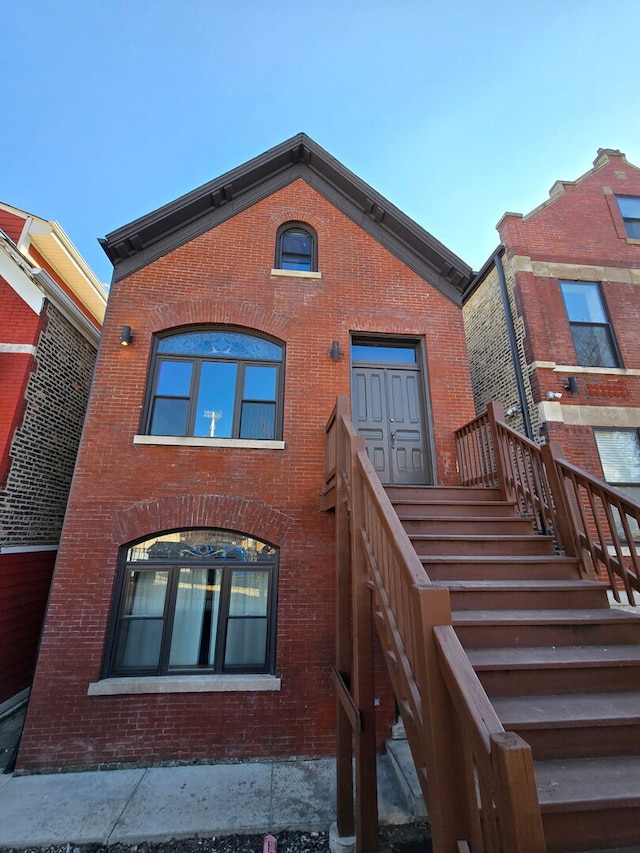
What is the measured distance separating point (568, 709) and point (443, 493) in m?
2.96

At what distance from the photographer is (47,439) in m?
7.10

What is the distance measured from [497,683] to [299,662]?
3.28 m

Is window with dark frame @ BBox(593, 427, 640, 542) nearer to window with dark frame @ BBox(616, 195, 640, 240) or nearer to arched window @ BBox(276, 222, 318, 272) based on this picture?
window with dark frame @ BBox(616, 195, 640, 240)

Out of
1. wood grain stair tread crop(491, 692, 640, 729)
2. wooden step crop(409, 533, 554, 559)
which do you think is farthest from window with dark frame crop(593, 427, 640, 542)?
wood grain stair tread crop(491, 692, 640, 729)

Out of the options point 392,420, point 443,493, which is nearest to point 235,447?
point 392,420

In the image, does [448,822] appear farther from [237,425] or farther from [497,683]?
[237,425]

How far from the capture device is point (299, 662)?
528cm

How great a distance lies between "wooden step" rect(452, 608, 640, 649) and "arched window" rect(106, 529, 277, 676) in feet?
10.6

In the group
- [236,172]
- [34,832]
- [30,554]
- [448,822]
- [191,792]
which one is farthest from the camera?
[236,172]

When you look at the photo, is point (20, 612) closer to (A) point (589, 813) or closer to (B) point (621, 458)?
(A) point (589, 813)

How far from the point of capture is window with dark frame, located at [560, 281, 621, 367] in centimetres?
807

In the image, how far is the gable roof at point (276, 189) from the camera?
691cm

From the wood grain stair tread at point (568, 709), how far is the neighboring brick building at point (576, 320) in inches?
210

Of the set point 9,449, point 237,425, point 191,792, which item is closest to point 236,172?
point 237,425
